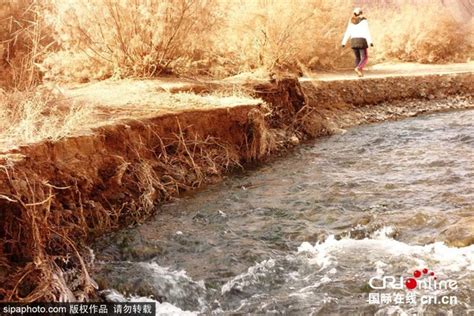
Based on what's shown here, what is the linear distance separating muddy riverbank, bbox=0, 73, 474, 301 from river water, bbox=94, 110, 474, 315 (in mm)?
295

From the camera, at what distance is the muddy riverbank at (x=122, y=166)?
14.9ft

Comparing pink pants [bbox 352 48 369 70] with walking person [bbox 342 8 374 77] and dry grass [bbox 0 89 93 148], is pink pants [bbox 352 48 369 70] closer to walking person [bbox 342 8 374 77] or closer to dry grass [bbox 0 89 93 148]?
walking person [bbox 342 8 374 77]

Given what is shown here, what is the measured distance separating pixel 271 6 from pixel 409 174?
18.5ft

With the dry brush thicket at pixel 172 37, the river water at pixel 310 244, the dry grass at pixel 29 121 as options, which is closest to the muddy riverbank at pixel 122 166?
the dry grass at pixel 29 121

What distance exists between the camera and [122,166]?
6.55 meters

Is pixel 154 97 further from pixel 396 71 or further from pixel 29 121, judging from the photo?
pixel 396 71

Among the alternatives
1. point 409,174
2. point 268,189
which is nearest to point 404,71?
point 409,174

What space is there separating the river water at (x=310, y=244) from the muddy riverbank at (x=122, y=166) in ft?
0.97

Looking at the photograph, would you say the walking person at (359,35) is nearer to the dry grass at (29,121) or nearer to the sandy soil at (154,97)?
the sandy soil at (154,97)

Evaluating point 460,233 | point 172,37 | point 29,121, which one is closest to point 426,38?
point 172,37

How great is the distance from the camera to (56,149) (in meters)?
5.82

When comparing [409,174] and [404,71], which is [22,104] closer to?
[409,174]

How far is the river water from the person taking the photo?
455 cm

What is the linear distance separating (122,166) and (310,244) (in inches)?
91.9
